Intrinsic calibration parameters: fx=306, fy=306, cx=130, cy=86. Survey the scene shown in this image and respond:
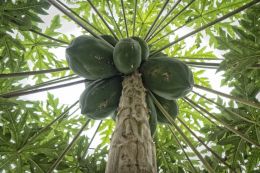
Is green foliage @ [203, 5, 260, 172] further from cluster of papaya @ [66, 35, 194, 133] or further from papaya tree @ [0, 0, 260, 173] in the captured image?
cluster of papaya @ [66, 35, 194, 133]

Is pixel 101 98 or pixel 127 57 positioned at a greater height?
pixel 127 57

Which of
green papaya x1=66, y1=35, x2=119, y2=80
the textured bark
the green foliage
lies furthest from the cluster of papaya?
the green foliage

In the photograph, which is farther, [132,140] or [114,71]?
[114,71]

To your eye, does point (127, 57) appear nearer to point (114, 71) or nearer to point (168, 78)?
point (114, 71)

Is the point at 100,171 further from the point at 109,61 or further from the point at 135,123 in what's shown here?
the point at 135,123

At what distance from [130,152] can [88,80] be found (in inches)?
46.6

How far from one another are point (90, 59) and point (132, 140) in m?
0.89

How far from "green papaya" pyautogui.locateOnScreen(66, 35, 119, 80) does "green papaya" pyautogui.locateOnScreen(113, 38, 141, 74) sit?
0.28ft

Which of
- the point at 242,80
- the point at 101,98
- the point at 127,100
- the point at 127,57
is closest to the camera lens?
the point at 127,100

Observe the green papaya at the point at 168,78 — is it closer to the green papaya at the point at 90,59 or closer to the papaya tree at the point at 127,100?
the papaya tree at the point at 127,100

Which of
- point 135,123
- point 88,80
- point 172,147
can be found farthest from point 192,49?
point 135,123

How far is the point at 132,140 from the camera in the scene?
135cm

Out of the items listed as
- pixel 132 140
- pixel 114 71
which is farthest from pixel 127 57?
pixel 132 140

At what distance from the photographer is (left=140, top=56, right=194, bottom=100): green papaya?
205cm
